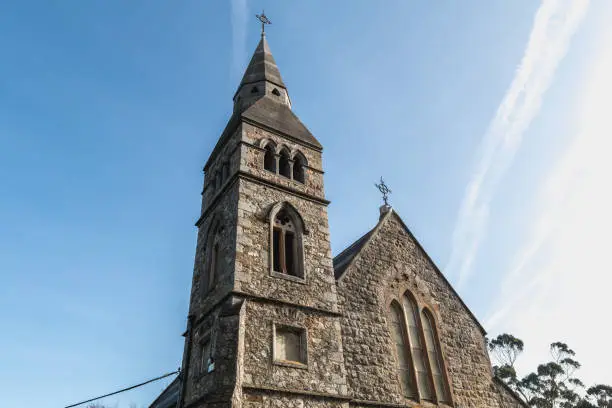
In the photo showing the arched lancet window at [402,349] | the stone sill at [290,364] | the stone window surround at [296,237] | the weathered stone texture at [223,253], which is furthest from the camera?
the arched lancet window at [402,349]

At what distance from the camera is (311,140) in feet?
54.2

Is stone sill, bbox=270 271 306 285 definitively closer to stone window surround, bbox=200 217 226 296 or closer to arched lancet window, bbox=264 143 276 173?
stone window surround, bbox=200 217 226 296

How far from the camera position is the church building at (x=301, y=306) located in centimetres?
A: 1037

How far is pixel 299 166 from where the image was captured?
15.6 m

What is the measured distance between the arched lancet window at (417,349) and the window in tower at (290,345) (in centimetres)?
392

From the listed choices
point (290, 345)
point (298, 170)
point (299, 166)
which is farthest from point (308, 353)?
point (299, 166)

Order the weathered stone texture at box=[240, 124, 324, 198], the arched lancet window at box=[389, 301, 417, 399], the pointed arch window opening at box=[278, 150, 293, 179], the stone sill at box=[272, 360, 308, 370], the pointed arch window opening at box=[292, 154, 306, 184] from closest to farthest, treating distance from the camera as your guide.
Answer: the stone sill at box=[272, 360, 308, 370]
the arched lancet window at box=[389, 301, 417, 399]
the weathered stone texture at box=[240, 124, 324, 198]
the pointed arch window opening at box=[278, 150, 293, 179]
the pointed arch window opening at box=[292, 154, 306, 184]

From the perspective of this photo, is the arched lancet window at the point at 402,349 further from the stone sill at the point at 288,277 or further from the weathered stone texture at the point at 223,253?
the weathered stone texture at the point at 223,253

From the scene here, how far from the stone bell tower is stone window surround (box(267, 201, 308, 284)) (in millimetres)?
31

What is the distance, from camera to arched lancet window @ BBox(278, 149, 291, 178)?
14.9m

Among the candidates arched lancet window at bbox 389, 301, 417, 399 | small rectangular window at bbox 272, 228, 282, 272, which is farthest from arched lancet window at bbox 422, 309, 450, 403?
small rectangular window at bbox 272, 228, 282, 272

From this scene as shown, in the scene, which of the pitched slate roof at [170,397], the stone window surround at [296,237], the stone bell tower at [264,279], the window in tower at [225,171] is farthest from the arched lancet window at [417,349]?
the pitched slate roof at [170,397]

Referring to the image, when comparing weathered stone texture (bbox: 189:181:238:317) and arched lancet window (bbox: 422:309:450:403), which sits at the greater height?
weathered stone texture (bbox: 189:181:238:317)

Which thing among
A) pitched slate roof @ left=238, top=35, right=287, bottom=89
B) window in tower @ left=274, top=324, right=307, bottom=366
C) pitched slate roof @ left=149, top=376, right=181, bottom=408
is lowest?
window in tower @ left=274, top=324, right=307, bottom=366
